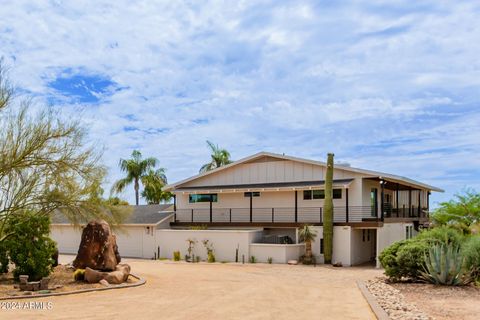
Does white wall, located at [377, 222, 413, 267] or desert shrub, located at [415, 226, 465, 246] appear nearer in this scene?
desert shrub, located at [415, 226, 465, 246]

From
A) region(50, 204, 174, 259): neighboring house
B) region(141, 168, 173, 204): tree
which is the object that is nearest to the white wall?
region(50, 204, 174, 259): neighboring house

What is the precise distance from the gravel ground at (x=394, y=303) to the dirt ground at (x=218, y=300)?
18.9 inches

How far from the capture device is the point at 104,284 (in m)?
17.6

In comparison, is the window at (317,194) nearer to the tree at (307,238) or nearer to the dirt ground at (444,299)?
the tree at (307,238)

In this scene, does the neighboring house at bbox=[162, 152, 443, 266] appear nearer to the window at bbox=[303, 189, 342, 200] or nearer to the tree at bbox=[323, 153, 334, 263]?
the window at bbox=[303, 189, 342, 200]

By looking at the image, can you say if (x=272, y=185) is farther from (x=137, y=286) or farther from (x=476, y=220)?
(x=137, y=286)

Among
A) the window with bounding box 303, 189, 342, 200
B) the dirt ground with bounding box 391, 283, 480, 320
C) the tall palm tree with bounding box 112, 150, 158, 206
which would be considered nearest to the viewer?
the dirt ground with bounding box 391, 283, 480, 320

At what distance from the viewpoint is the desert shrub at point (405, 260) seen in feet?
59.3

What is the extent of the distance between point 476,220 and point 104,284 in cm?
2246

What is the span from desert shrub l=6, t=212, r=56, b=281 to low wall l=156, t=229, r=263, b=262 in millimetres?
14190

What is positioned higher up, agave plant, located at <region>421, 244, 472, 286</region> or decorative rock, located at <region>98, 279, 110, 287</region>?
agave plant, located at <region>421, 244, 472, 286</region>

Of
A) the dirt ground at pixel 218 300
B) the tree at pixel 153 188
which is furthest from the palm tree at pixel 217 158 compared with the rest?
the dirt ground at pixel 218 300

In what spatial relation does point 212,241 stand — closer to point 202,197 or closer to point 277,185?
point 277,185

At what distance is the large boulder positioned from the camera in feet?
62.1
